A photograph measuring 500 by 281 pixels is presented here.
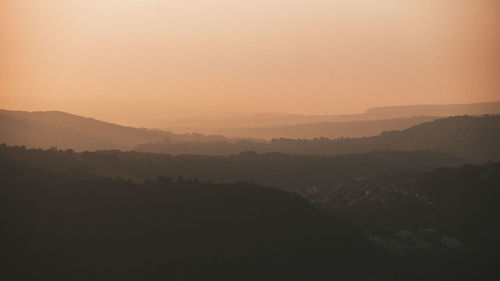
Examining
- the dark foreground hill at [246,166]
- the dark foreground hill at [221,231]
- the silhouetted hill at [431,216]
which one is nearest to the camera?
the dark foreground hill at [221,231]

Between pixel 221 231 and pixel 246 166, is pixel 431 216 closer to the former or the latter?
pixel 221 231

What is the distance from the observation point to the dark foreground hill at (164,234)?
7406cm

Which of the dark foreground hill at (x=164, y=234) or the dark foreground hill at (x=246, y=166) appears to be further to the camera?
the dark foreground hill at (x=246, y=166)

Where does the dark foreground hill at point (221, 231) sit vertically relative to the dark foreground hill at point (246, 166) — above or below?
below

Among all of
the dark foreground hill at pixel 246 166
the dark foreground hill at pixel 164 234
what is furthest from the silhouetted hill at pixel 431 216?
the dark foreground hill at pixel 246 166

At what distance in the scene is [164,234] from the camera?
270 feet

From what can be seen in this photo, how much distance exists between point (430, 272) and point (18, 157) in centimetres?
6192

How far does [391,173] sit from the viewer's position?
148m

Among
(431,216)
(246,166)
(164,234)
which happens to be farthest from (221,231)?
(246,166)

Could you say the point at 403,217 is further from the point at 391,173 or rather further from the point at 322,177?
the point at 322,177

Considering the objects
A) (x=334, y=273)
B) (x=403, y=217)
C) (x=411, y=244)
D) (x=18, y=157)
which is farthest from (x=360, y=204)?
(x=18, y=157)

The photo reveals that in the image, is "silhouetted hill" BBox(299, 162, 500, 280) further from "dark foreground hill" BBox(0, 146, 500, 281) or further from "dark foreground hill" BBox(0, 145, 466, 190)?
"dark foreground hill" BBox(0, 145, 466, 190)

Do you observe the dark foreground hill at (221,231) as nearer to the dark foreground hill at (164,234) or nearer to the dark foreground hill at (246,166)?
the dark foreground hill at (164,234)

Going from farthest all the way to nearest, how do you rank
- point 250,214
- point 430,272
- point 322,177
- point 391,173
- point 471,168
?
point 322,177, point 391,173, point 471,168, point 250,214, point 430,272
